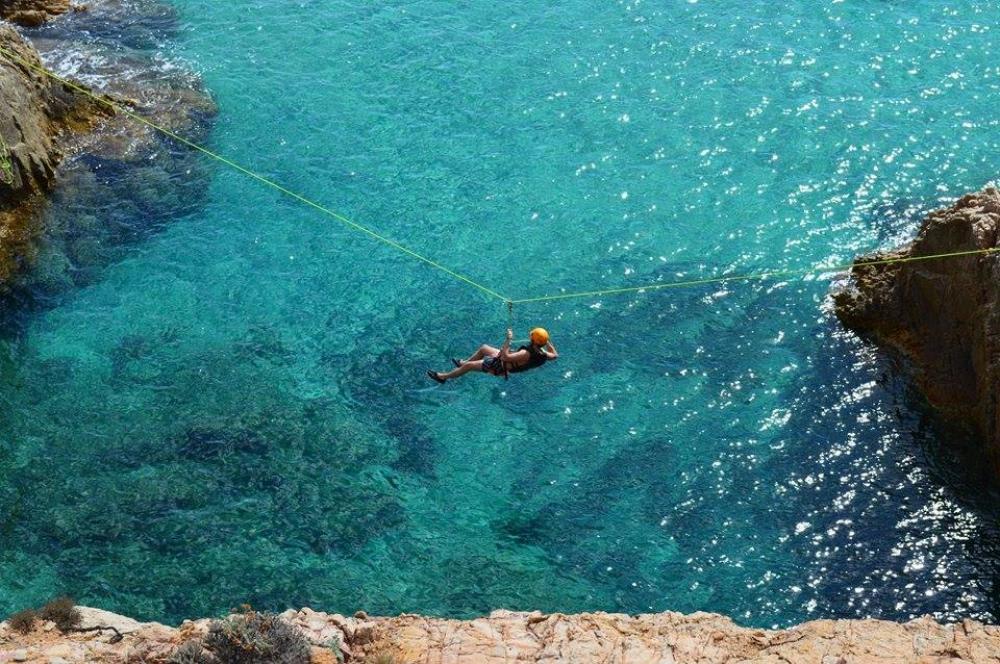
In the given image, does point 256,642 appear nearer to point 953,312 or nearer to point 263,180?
point 953,312

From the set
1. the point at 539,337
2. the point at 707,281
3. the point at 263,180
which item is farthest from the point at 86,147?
the point at 707,281

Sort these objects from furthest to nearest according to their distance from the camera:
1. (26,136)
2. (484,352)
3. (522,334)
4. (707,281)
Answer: (26,136) < (522,334) < (707,281) < (484,352)

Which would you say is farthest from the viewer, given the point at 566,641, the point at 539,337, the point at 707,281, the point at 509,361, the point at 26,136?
the point at 26,136

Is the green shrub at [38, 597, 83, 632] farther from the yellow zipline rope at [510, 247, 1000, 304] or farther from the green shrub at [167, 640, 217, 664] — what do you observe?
the yellow zipline rope at [510, 247, 1000, 304]

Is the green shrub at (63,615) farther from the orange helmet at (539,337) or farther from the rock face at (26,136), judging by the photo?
the rock face at (26,136)

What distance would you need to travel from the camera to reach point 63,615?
1361cm

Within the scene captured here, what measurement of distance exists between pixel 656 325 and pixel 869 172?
6.59m

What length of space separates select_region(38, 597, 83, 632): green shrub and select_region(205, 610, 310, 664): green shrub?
7.24 ft

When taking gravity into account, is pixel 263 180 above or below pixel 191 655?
above

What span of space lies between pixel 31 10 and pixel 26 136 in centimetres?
704

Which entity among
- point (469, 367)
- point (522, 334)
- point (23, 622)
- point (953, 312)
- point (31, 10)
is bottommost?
point (23, 622)

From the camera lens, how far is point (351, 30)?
90.8ft

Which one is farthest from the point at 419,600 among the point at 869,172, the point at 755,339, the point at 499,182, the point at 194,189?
the point at 869,172

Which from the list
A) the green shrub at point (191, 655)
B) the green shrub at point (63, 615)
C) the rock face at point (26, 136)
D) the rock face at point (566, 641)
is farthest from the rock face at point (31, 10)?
the green shrub at point (191, 655)
